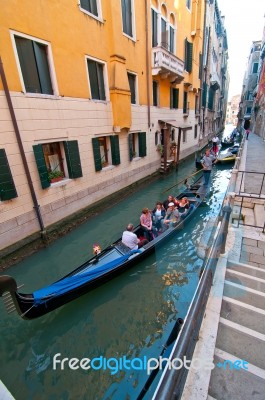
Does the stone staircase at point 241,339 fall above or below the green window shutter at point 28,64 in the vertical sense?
below

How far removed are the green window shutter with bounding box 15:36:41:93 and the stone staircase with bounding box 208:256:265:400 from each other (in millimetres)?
6366

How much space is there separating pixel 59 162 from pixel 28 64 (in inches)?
107

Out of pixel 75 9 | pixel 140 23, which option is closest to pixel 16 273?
pixel 75 9

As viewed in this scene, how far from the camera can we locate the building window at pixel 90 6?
6473 mm

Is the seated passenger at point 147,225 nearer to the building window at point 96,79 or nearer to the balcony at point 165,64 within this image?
the building window at point 96,79

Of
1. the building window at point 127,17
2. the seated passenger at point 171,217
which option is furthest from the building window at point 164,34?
the seated passenger at point 171,217

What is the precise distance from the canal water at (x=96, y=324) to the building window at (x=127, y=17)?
28.6 ft

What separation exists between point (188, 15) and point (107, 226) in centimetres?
1576

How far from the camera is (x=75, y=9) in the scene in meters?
6.07

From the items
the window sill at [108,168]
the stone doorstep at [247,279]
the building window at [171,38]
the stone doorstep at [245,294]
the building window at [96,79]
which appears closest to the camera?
the stone doorstep at [245,294]

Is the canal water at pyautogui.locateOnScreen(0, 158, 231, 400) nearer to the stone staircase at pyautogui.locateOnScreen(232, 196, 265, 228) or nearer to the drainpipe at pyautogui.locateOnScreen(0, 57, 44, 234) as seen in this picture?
the drainpipe at pyautogui.locateOnScreen(0, 57, 44, 234)

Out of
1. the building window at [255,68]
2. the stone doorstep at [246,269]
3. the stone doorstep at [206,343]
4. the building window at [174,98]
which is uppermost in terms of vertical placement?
the building window at [255,68]

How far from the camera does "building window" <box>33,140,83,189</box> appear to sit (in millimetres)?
5967

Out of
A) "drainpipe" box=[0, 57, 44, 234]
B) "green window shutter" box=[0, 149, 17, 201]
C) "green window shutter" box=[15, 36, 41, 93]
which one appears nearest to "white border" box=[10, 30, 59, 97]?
"green window shutter" box=[15, 36, 41, 93]
